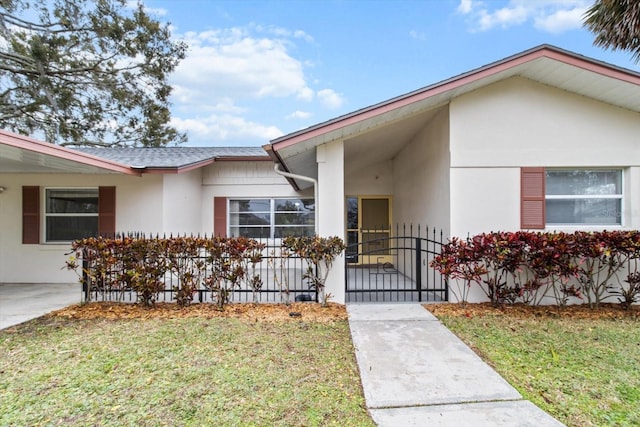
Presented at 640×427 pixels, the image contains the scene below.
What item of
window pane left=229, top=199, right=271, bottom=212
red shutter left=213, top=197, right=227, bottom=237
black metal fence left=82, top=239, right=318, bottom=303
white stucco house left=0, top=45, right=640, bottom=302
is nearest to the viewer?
white stucco house left=0, top=45, right=640, bottom=302

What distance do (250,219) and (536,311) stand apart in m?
8.27

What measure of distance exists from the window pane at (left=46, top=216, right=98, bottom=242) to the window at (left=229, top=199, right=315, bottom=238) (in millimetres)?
3864

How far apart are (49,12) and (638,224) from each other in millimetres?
23572

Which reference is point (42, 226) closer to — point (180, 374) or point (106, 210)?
point (106, 210)

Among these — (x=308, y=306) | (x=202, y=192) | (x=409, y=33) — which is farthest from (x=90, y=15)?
(x=308, y=306)

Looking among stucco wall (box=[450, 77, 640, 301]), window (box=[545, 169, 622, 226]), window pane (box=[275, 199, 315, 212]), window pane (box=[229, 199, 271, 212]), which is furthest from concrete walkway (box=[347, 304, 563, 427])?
window pane (box=[229, 199, 271, 212])

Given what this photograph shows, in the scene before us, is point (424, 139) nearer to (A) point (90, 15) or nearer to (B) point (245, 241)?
(B) point (245, 241)

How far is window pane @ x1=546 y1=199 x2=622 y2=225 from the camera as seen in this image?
6348 millimetres

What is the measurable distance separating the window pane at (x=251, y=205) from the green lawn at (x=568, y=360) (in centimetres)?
703

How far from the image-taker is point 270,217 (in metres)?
10.8

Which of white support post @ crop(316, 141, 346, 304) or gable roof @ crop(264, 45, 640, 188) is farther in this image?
white support post @ crop(316, 141, 346, 304)

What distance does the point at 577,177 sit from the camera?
640 centimetres

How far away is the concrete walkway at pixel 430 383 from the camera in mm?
2678

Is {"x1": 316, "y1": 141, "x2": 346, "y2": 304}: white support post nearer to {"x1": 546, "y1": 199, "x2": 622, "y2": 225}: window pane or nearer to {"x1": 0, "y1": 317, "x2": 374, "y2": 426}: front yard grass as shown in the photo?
{"x1": 0, "y1": 317, "x2": 374, "y2": 426}: front yard grass
